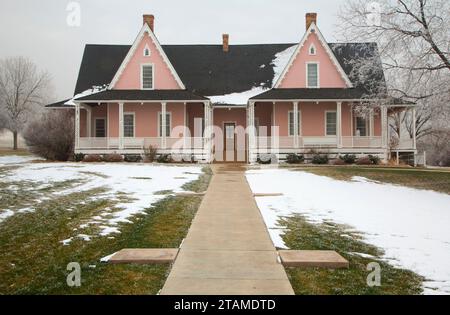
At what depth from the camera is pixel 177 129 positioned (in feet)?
95.3

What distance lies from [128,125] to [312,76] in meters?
12.9

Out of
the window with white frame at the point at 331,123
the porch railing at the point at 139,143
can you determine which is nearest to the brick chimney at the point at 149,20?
the porch railing at the point at 139,143

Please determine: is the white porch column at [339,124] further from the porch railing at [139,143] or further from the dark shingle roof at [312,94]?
the porch railing at [139,143]

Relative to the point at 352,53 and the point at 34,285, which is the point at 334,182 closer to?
the point at 34,285

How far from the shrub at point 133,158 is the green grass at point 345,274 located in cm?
2013

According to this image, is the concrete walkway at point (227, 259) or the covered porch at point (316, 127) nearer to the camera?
the concrete walkway at point (227, 259)

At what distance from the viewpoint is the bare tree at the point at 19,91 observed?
199 feet

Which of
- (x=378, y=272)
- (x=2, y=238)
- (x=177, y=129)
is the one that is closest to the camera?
(x=378, y=272)
